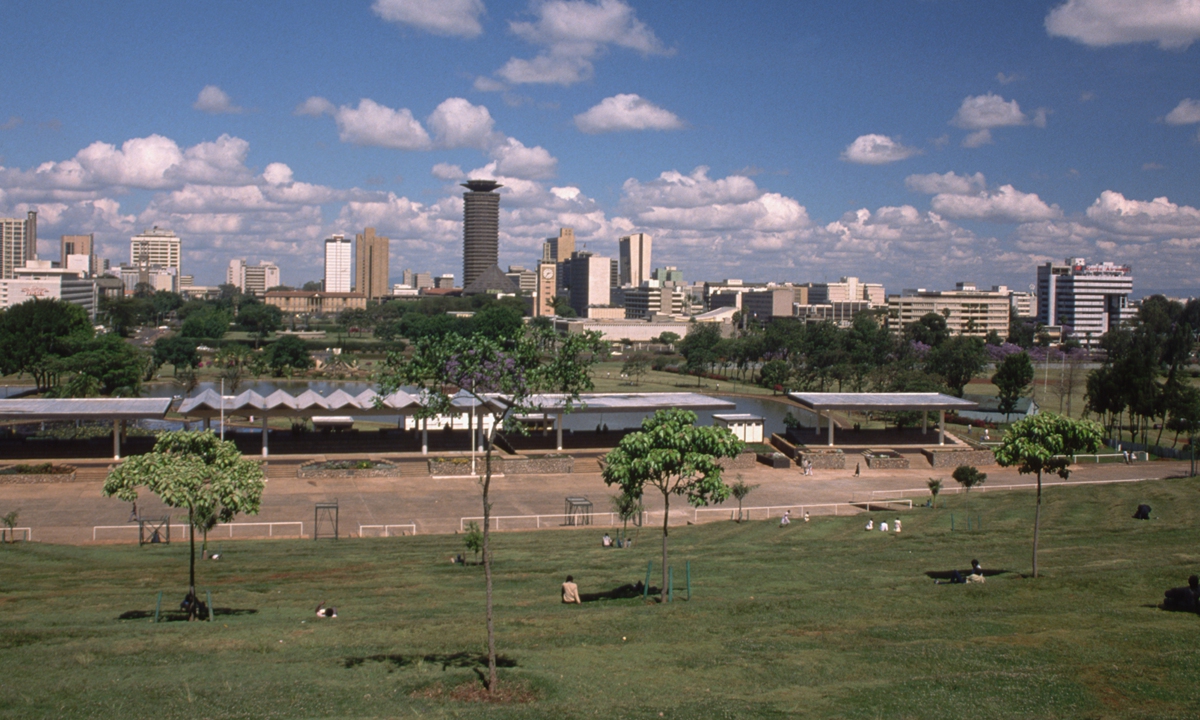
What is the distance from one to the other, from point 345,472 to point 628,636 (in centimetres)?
2768

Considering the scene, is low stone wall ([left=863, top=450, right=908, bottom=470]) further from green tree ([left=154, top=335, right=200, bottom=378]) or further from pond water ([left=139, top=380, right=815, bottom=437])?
green tree ([left=154, top=335, right=200, bottom=378])

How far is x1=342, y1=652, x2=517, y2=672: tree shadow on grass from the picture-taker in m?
13.4

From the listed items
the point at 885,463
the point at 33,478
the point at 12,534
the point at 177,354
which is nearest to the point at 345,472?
the point at 33,478

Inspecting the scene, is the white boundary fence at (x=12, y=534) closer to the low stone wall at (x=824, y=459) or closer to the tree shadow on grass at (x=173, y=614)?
the tree shadow on grass at (x=173, y=614)

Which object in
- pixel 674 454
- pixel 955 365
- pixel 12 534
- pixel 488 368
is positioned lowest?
pixel 12 534

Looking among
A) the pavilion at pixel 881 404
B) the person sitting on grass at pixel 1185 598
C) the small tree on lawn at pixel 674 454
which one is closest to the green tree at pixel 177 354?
the pavilion at pixel 881 404

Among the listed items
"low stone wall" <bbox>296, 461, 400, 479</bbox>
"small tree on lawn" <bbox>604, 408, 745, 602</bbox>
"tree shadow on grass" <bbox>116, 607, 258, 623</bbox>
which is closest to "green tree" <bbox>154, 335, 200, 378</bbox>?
"low stone wall" <bbox>296, 461, 400, 479</bbox>

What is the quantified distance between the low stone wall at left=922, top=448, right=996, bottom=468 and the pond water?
1409 centimetres

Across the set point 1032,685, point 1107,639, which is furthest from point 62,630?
point 1107,639

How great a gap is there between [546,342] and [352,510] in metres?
21.2

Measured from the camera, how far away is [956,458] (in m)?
47.2

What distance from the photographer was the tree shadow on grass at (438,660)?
13.4 m

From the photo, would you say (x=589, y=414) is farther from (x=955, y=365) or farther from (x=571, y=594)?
(x=571, y=594)

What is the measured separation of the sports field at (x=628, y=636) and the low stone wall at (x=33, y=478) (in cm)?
1529
